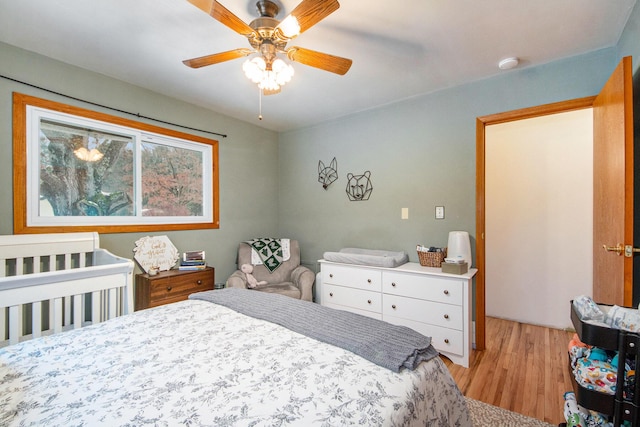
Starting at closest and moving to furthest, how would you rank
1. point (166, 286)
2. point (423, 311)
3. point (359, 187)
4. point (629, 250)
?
point (629, 250) → point (423, 311) → point (166, 286) → point (359, 187)

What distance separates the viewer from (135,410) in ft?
2.77

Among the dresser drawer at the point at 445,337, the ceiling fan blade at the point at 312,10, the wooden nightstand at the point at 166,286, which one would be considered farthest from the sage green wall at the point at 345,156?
the ceiling fan blade at the point at 312,10

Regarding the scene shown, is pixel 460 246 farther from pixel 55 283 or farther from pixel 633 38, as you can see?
pixel 55 283

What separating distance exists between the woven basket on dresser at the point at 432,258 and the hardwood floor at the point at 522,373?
80 cm

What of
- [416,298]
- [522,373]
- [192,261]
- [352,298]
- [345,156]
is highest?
[345,156]

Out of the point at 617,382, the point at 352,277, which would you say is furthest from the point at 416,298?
the point at 617,382

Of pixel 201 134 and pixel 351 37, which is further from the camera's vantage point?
pixel 201 134

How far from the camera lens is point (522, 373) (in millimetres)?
2205

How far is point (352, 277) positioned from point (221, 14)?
240cm

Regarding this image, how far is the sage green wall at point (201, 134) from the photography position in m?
2.04

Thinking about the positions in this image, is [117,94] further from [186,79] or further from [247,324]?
[247,324]

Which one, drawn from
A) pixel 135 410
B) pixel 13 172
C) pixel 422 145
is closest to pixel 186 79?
pixel 13 172

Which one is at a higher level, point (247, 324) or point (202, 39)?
point (202, 39)

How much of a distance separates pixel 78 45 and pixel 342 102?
2221 millimetres
